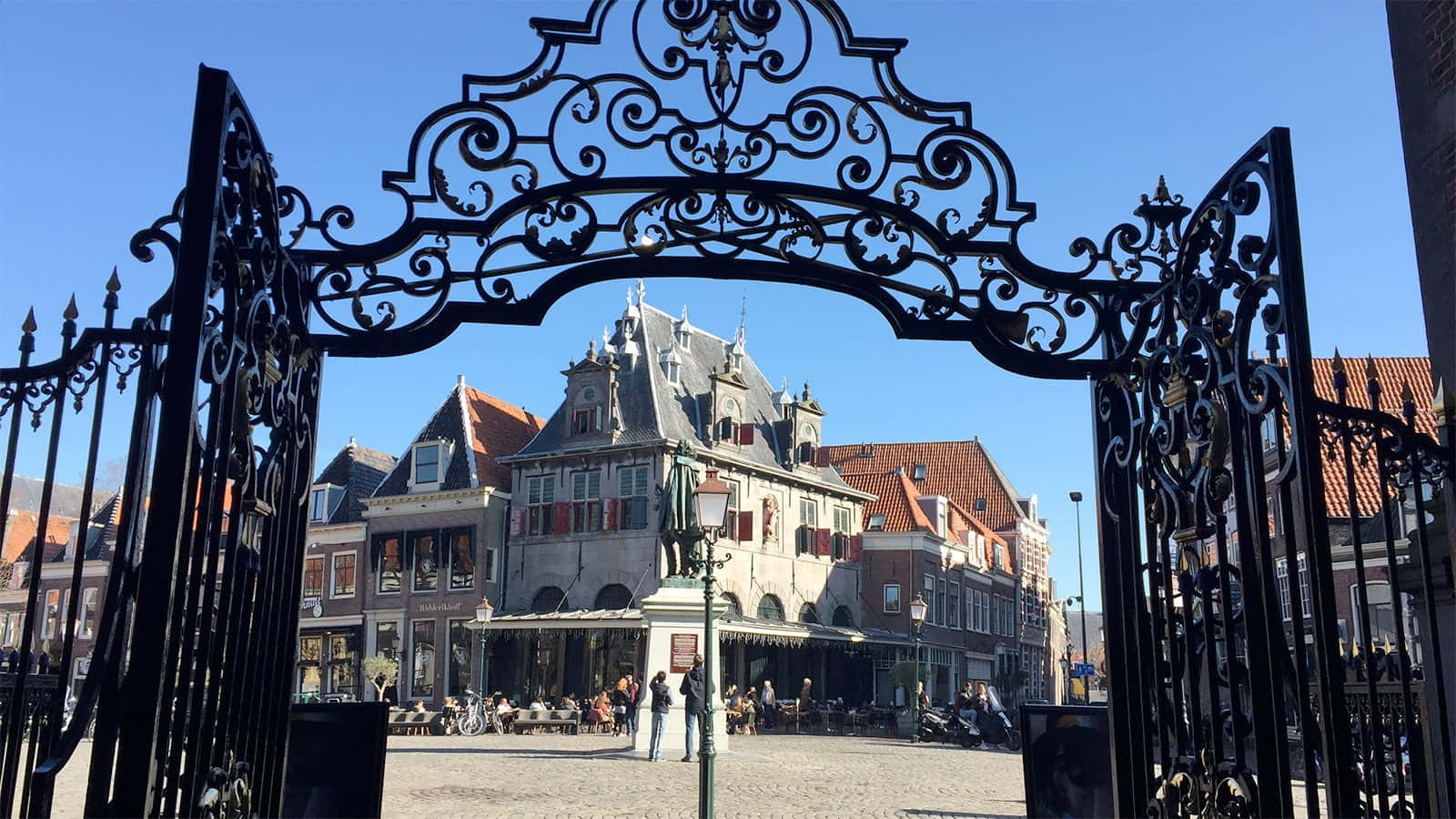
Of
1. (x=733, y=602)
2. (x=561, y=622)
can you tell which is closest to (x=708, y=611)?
(x=561, y=622)

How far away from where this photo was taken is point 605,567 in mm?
34625

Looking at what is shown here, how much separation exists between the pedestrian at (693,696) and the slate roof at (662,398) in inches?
706

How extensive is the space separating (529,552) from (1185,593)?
33.7 meters

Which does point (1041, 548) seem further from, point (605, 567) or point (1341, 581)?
point (1341, 581)

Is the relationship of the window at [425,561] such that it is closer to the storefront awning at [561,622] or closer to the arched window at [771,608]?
the storefront awning at [561,622]

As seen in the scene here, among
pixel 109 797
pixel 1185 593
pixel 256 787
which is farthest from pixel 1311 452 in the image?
pixel 256 787

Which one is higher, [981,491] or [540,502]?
[981,491]


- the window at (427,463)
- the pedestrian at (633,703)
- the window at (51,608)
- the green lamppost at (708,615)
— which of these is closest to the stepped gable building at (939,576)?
the window at (427,463)

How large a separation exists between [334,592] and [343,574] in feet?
2.08

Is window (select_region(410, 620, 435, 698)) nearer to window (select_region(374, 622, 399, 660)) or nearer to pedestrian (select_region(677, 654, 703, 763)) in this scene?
window (select_region(374, 622, 399, 660))

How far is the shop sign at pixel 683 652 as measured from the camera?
56.0 ft

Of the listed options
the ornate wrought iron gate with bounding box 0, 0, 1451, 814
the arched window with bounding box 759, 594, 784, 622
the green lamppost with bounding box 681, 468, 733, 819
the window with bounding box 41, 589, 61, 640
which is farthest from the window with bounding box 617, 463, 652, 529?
the ornate wrought iron gate with bounding box 0, 0, 1451, 814

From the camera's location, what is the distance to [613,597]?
1357 inches

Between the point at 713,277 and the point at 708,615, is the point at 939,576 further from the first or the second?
the point at 713,277
